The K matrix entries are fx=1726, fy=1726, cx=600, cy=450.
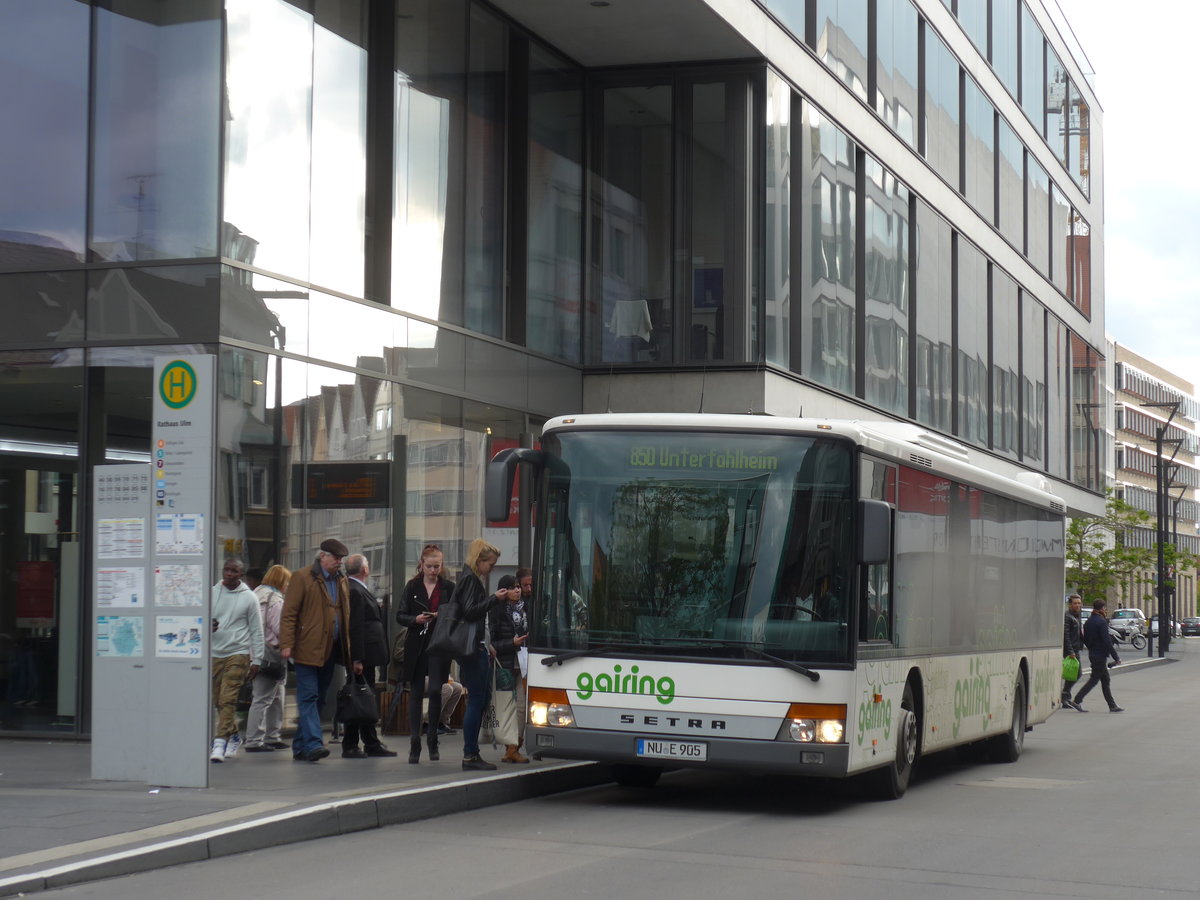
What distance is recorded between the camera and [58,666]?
1628cm

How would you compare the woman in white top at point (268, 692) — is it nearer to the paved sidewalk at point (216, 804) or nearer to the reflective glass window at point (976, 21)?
the paved sidewalk at point (216, 804)

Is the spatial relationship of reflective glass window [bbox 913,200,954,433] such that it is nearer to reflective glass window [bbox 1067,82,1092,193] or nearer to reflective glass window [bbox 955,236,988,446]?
reflective glass window [bbox 955,236,988,446]

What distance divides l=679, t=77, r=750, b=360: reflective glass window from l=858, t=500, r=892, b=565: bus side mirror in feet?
39.8

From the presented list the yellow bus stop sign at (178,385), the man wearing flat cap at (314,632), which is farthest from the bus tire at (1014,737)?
the yellow bus stop sign at (178,385)

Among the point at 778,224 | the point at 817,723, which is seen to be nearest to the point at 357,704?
the point at 817,723

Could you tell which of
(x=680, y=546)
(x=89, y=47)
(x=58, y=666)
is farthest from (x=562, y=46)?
(x=680, y=546)

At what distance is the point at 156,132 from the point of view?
53.0 ft

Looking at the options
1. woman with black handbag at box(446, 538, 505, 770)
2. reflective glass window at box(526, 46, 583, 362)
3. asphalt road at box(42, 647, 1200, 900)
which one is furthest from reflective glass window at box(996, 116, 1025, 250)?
woman with black handbag at box(446, 538, 505, 770)

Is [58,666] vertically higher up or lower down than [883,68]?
lower down

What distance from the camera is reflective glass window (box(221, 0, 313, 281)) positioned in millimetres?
16156

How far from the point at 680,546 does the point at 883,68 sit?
2082cm

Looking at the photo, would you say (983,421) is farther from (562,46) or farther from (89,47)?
(89,47)

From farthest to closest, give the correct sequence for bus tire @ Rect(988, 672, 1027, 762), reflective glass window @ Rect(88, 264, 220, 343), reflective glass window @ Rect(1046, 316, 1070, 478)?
1. reflective glass window @ Rect(1046, 316, 1070, 478)
2. bus tire @ Rect(988, 672, 1027, 762)
3. reflective glass window @ Rect(88, 264, 220, 343)

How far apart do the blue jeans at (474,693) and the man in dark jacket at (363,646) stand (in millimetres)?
894
